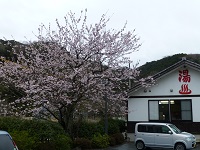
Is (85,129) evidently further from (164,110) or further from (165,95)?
(165,95)

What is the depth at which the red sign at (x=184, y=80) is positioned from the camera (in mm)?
21141

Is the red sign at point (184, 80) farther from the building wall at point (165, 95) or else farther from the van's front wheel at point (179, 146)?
the van's front wheel at point (179, 146)

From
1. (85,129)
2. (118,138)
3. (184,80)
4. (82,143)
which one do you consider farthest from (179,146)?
(184,80)

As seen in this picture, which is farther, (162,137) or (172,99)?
(172,99)

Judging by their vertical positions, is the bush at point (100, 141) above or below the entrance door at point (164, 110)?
below

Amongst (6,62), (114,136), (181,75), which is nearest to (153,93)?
(181,75)

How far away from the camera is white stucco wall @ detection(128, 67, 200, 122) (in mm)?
20797

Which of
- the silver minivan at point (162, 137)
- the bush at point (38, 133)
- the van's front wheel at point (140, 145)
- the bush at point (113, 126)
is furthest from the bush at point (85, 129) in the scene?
the bush at point (38, 133)

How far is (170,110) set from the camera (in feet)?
70.5

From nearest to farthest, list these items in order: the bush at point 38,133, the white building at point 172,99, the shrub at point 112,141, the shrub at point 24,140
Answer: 1. the shrub at point 24,140
2. the bush at point 38,133
3. the shrub at point 112,141
4. the white building at point 172,99

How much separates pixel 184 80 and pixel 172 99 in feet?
5.42

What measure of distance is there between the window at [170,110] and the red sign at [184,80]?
66cm

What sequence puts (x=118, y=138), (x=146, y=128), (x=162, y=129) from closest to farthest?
1. (x=162, y=129)
2. (x=146, y=128)
3. (x=118, y=138)

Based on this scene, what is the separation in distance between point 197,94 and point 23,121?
504 inches
